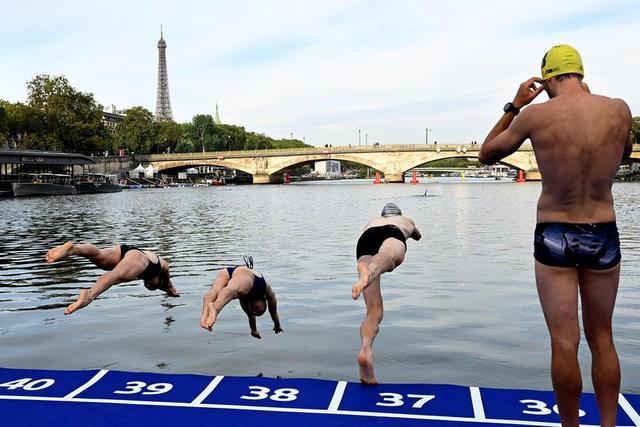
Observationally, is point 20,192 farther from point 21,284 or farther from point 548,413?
point 548,413

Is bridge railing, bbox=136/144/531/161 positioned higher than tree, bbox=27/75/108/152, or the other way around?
tree, bbox=27/75/108/152

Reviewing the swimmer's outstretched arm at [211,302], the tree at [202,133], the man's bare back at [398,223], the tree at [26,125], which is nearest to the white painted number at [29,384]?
the swimmer's outstretched arm at [211,302]

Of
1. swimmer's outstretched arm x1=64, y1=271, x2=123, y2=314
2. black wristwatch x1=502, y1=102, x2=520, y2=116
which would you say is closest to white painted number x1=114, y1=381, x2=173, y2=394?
swimmer's outstretched arm x1=64, y1=271, x2=123, y2=314

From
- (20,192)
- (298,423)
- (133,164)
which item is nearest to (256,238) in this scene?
(298,423)

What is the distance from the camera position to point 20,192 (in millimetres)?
63906

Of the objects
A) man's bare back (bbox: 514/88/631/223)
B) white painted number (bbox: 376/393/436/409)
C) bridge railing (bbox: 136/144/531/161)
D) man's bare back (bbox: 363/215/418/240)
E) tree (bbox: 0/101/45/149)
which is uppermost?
tree (bbox: 0/101/45/149)

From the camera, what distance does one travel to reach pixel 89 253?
6227 millimetres

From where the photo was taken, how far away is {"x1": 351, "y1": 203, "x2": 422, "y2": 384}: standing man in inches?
215

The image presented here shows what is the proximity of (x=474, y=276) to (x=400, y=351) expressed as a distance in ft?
21.5

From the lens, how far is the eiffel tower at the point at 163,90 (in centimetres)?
19475

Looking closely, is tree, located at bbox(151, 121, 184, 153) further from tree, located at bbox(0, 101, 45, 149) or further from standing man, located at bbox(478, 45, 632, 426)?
standing man, located at bbox(478, 45, 632, 426)

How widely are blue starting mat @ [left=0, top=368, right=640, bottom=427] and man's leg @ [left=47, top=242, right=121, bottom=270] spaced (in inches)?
43.3

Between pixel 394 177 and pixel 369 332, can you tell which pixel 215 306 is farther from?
pixel 394 177

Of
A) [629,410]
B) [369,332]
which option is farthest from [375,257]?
[629,410]
